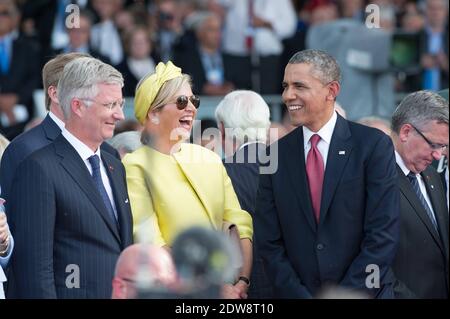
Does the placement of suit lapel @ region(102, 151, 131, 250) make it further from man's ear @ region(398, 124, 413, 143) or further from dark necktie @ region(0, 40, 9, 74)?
dark necktie @ region(0, 40, 9, 74)

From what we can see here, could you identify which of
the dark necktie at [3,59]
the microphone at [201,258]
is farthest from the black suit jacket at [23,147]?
the dark necktie at [3,59]

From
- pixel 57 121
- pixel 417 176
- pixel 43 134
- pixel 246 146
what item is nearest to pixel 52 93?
pixel 57 121

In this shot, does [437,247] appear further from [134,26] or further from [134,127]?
[134,26]

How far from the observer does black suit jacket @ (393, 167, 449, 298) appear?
5887 mm

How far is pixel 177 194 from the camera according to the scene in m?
5.94

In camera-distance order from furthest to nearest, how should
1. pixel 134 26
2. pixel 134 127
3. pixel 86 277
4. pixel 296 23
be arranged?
1. pixel 296 23
2. pixel 134 26
3. pixel 134 127
4. pixel 86 277

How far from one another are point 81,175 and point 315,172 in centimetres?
112

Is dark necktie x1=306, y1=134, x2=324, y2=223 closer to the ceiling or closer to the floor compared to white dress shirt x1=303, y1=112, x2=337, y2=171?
closer to the floor

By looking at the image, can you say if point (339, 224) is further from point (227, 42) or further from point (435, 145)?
point (227, 42)

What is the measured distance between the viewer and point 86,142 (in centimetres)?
568

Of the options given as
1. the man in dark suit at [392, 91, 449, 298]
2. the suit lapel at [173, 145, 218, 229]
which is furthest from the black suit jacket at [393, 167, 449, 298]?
the suit lapel at [173, 145, 218, 229]

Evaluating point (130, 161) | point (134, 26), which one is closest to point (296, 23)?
point (134, 26)

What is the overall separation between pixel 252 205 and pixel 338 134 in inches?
34.2

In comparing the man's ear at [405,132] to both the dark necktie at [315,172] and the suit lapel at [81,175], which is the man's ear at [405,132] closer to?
the dark necktie at [315,172]
